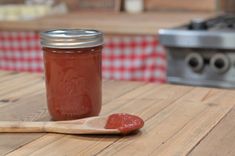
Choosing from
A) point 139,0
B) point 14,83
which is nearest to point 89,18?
point 139,0

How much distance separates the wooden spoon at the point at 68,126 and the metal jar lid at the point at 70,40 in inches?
4.9

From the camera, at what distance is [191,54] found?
1.78m

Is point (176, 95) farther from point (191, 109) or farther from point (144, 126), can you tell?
point (144, 126)

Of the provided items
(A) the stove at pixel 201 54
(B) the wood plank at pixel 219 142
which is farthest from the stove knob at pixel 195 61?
(B) the wood plank at pixel 219 142

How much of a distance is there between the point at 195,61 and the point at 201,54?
0.03 meters

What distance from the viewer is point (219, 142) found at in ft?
2.38

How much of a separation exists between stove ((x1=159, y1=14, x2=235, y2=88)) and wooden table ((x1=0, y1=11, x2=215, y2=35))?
0.60 feet

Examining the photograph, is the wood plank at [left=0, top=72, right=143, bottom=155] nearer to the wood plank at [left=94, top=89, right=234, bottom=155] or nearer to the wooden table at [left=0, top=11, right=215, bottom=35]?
the wood plank at [left=94, top=89, right=234, bottom=155]

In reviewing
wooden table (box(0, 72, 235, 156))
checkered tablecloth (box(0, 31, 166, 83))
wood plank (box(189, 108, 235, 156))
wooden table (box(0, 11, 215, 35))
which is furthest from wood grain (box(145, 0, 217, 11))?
wood plank (box(189, 108, 235, 156))

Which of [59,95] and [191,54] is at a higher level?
[59,95]

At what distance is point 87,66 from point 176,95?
0.29m

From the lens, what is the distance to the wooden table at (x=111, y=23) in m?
2.02

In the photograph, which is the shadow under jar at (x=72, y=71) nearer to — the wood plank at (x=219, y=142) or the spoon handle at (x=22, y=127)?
the spoon handle at (x=22, y=127)

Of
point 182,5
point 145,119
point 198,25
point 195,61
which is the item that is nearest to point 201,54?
point 195,61
